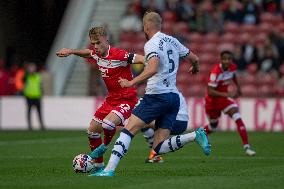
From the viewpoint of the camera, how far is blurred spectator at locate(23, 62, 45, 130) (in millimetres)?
30156

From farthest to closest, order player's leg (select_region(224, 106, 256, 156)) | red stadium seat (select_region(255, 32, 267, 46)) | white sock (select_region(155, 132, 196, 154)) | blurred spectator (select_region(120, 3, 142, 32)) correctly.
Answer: blurred spectator (select_region(120, 3, 142, 32))
red stadium seat (select_region(255, 32, 267, 46))
player's leg (select_region(224, 106, 256, 156))
white sock (select_region(155, 132, 196, 154))

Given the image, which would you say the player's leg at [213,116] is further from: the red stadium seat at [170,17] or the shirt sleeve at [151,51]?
the red stadium seat at [170,17]

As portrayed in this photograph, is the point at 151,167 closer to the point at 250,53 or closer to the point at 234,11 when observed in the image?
the point at 250,53

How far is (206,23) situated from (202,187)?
72.6ft

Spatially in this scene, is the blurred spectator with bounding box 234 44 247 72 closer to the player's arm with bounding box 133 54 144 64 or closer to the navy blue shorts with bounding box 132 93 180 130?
the player's arm with bounding box 133 54 144 64

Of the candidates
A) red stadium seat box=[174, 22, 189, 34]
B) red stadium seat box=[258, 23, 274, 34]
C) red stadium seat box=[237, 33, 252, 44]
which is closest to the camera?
red stadium seat box=[237, 33, 252, 44]

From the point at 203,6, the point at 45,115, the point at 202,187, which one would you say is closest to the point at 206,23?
the point at 203,6

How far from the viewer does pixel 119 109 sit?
14203mm

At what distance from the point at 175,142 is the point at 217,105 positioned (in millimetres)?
6610

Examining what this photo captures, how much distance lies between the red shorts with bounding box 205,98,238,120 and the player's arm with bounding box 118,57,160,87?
24.1ft

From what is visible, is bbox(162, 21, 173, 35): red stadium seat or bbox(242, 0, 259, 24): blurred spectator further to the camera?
bbox(162, 21, 173, 35): red stadium seat

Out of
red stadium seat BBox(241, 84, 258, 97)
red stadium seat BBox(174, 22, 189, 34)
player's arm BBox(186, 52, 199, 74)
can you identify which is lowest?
red stadium seat BBox(241, 84, 258, 97)

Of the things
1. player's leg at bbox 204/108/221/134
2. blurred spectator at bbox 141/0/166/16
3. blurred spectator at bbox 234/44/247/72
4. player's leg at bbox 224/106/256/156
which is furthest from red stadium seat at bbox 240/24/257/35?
player's leg at bbox 224/106/256/156

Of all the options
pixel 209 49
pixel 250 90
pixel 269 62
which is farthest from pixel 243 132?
pixel 209 49
